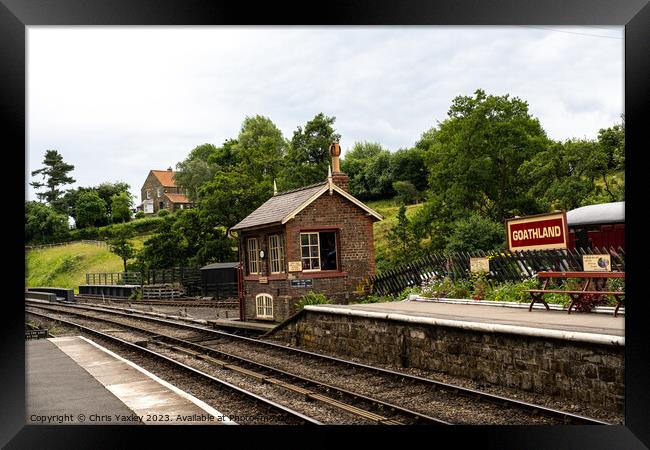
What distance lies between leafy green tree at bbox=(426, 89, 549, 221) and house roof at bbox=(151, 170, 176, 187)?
268 inches

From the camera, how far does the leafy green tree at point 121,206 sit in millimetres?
12055

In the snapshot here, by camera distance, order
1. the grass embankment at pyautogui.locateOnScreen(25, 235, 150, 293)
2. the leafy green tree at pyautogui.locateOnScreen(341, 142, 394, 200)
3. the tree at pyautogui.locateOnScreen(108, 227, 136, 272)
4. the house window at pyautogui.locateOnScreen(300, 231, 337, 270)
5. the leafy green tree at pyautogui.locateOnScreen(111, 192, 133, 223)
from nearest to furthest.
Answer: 1. the leafy green tree at pyautogui.locateOnScreen(111, 192, 133, 223)
2. the grass embankment at pyautogui.locateOnScreen(25, 235, 150, 293)
3. the leafy green tree at pyautogui.locateOnScreen(341, 142, 394, 200)
4. the tree at pyautogui.locateOnScreen(108, 227, 136, 272)
5. the house window at pyautogui.locateOnScreen(300, 231, 337, 270)

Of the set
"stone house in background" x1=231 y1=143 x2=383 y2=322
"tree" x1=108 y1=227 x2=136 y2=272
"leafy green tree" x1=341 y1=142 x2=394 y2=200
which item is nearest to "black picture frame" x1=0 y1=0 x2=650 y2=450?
"leafy green tree" x1=341 y1=142 x2=394 y2=200

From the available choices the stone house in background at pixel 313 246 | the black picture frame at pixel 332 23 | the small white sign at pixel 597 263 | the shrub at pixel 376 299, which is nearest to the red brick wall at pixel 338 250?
the stone house in background at pixel 313 246

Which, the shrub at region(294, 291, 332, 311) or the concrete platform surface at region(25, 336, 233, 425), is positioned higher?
the shrub at region(294, 291, 332, 311)

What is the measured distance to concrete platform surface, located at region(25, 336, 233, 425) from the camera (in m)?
6.47

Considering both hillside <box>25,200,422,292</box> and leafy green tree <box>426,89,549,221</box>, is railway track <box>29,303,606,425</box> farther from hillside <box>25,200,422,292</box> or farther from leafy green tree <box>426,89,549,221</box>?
leafy green tree <box>426,89,549,221</box>

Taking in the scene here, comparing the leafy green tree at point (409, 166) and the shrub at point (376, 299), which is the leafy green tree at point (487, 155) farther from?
the shrub at point (376, 299)

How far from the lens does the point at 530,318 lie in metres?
9.54

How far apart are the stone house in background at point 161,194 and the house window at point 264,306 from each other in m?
3.45

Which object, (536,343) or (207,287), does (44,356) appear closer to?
(536,343)

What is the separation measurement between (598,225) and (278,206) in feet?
28.9
